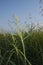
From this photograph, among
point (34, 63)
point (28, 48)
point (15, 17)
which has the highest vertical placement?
point (15, 17)

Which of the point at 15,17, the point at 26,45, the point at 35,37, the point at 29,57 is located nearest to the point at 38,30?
the point at 35,37

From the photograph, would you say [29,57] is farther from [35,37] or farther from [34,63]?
[35,37]

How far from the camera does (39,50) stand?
270 cm

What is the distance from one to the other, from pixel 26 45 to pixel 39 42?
0.19 metres

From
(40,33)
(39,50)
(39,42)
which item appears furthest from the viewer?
(40,33)

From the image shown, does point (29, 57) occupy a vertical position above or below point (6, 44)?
below

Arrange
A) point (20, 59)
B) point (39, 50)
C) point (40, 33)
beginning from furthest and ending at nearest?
1. point (40, 33)
2. point (39, 50)
3. point (20, 59)

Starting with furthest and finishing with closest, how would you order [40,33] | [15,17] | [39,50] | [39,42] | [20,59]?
1. [40,33]
2. [39,42]
3. [39,50]
4. [20,59]
5. [15,17]

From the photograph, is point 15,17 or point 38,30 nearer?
point 15,17

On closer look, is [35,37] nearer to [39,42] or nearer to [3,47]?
[39,42]

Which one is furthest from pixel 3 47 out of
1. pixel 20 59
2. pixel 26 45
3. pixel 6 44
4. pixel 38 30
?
pixel 38 30

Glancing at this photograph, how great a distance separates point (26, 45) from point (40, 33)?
0.52 metres

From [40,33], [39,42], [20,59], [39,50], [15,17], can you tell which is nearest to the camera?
[15,17]

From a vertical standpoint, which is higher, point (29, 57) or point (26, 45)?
point (26, 45)
